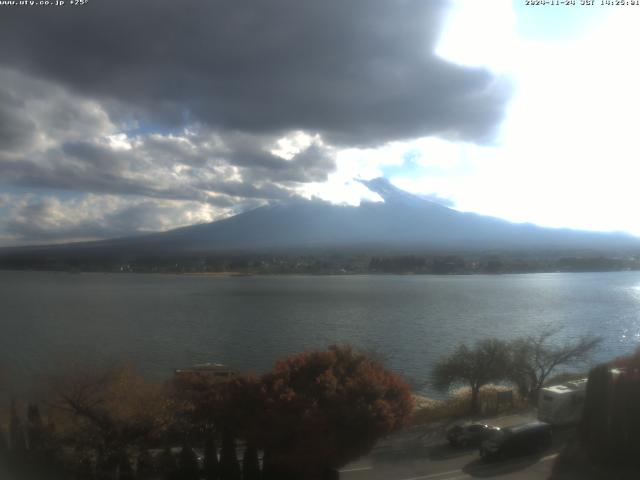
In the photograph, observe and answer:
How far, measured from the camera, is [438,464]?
24.1 feet

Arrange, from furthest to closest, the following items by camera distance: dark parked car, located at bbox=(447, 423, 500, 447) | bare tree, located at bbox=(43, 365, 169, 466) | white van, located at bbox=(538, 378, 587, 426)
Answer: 1. white van, located at bbox=(538, 378, 587, 426)
2. dark parked car, located at bbox=(447, 423, 500, 447)
3. bare tree, located at bbox=(43, 365, 169, 466)

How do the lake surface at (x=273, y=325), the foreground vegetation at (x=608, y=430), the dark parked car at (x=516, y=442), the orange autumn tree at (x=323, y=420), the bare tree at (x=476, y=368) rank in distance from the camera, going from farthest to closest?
the lake surface at (x=273, y=325)
the bare tree at (x=476, y=368)
the dark parked car at (x=516, y=442)
the foreground vegetation at (x=608, y=430)
the orange autumn tree at (x=323, y=420)

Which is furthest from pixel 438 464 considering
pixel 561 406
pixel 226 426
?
pixel 226 426

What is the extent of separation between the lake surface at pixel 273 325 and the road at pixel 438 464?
689 centimetres

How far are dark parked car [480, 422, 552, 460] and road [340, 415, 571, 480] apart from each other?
11 centimetres

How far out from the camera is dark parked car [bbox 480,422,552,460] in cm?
725

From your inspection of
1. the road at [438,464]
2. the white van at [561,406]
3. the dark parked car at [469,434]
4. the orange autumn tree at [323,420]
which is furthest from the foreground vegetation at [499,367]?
the orange autumn tree at [323,420]

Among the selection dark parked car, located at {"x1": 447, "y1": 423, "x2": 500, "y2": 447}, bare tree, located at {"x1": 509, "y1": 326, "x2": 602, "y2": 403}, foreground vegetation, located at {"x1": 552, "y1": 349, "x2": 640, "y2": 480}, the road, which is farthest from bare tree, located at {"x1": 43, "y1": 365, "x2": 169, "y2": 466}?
bare tree, located at {"x1": 509, "y1": 326, "x2": 602, "y2": 403}

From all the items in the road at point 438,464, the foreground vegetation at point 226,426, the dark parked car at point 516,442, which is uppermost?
the foreground vegetation at point 226,426

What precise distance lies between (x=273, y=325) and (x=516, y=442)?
1793cm

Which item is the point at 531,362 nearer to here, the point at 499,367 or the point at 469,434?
the point at 499,367

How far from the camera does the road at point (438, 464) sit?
22.3ft

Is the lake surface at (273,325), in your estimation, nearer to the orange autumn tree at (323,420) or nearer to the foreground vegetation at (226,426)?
the foreground vegetation at (226,426)

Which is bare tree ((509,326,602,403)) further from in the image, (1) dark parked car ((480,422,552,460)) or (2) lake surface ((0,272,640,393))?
(1) dark parked car ((480,422,552,460))
